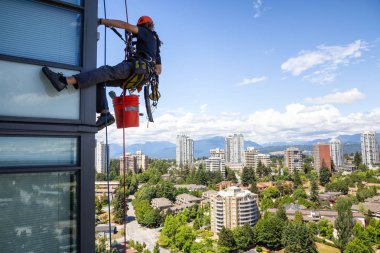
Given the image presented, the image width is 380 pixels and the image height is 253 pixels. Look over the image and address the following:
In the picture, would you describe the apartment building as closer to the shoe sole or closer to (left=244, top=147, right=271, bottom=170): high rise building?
the shoe sole

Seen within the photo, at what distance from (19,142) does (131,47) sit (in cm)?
128

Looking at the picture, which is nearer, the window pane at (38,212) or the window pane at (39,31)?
the window pane at (38,212)

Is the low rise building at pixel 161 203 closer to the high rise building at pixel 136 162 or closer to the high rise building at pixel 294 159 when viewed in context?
the high rise building at pixel 136 162

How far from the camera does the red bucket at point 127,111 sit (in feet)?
8.43

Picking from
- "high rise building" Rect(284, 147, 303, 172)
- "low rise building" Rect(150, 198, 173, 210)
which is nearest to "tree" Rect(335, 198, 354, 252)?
"low rise building" Rect(150, 198, 173, 210)

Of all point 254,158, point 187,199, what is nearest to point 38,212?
point 187,199

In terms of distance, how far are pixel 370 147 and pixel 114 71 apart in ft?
260

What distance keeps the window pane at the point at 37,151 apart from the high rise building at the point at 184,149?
8675 centimetres

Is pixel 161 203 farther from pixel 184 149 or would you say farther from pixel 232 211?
pixel 184 149

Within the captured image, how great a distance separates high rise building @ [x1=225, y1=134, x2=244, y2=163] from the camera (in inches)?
3639

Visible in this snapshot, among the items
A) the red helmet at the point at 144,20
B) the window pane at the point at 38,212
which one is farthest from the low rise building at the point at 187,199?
the window pane at the point at 38,212

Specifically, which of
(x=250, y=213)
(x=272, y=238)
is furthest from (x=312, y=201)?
(x=272, y=238)

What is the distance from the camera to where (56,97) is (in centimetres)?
189

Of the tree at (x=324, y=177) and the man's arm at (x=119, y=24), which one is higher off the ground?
the man's arm at (x=119, y=24)
